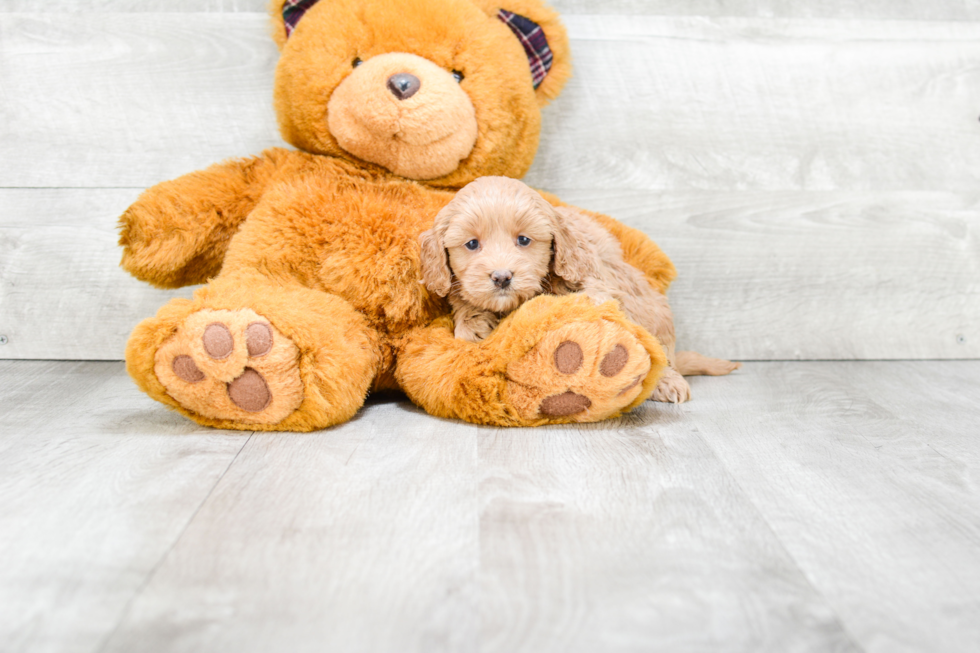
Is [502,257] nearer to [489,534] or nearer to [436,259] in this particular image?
[436,259]

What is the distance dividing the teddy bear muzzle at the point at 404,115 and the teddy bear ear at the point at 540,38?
0.18m

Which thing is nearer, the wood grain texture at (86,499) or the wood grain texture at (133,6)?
the wood grain texture at (86,499)

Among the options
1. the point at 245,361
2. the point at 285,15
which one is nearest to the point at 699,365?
the point at 245,361

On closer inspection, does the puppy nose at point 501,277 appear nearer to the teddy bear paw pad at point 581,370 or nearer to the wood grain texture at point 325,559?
the teddy bear paw pad at point 581,370

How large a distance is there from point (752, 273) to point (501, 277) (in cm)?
72

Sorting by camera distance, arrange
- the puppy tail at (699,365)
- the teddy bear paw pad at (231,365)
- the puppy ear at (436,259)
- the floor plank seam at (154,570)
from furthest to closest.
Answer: the puppy tail at (699,365) < the puppy ear at (436,259) < the teddy bear paw pad at (231,365) < the floor plank seam at (154,570)

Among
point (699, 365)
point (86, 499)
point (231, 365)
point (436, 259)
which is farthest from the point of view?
point (699, 365)

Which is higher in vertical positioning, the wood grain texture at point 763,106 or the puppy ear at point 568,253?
the wood grain texture at point 763,106

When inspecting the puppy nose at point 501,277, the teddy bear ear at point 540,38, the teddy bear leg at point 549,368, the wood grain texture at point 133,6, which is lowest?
the teddy bear leg at point 549,368

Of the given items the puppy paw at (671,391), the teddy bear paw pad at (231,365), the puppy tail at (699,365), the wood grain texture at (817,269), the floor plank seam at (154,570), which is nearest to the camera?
the floor plank seam at (154,570)

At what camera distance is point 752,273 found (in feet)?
4.93

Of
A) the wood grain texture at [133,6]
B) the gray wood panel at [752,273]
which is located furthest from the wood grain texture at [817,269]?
the wood grain texture at [133,6]

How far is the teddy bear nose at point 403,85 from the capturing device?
109 centimetres

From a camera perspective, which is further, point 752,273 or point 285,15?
point 752,273
